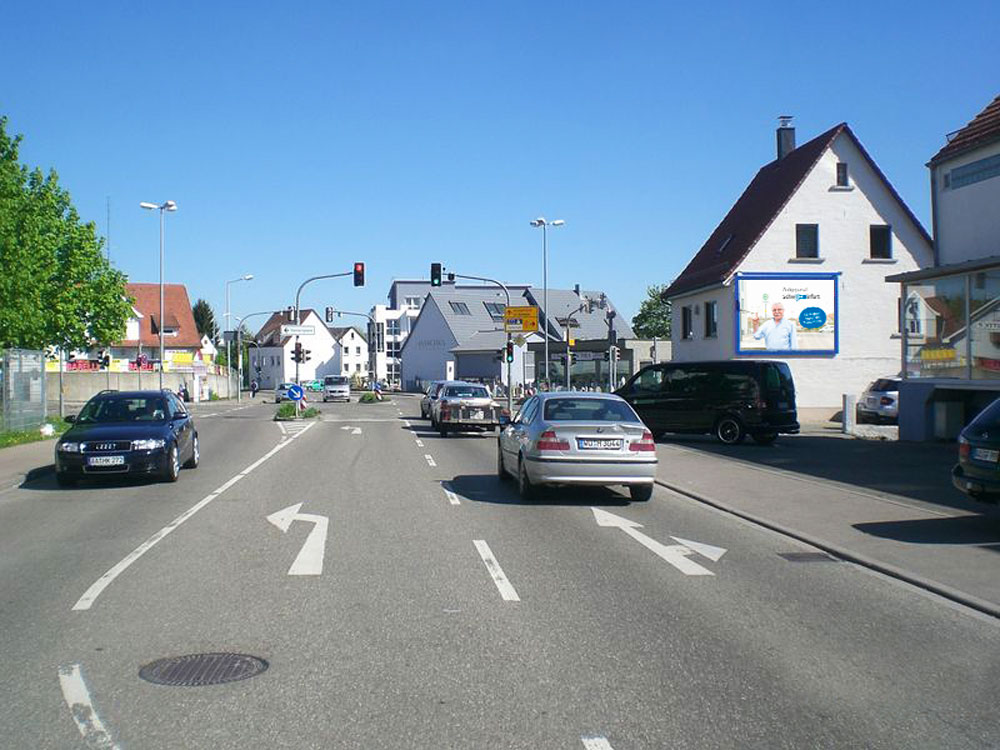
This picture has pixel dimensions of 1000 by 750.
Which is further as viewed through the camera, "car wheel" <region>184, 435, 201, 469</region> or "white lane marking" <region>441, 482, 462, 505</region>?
"car wheel" <region>184, 435, 201, 469</region>

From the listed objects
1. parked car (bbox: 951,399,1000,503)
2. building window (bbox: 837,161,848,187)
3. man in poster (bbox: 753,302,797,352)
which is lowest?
parked car (bbox: 951,399,1000,503)

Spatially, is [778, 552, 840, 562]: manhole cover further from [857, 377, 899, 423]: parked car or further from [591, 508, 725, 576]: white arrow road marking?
[857, 377, 899, 423]: parked car

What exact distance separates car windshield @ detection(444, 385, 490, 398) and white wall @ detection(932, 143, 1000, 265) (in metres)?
13.3

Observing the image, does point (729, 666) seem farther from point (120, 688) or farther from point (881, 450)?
point (881, 450)

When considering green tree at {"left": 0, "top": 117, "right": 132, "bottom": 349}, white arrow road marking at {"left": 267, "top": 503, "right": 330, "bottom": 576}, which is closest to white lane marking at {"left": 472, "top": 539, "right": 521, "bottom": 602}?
white arrow road marking at {"left": 267, "top": 503, "right": 330, "bottom": 576}

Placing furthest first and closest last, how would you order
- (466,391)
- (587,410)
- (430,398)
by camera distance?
(430,398), (466,391), (587,410)

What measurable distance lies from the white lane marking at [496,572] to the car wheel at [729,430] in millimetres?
15351

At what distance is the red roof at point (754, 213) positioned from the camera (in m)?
36.0

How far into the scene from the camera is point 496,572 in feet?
28.8

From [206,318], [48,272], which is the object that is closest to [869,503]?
[48,272]

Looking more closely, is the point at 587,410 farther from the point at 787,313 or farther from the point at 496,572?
the point at 787,313

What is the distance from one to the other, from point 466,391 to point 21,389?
1240 cm

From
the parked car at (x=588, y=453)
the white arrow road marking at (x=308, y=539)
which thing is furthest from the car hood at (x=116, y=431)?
the parked car at (x=588, y=453)

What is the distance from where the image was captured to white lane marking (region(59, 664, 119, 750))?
4.73 meters
